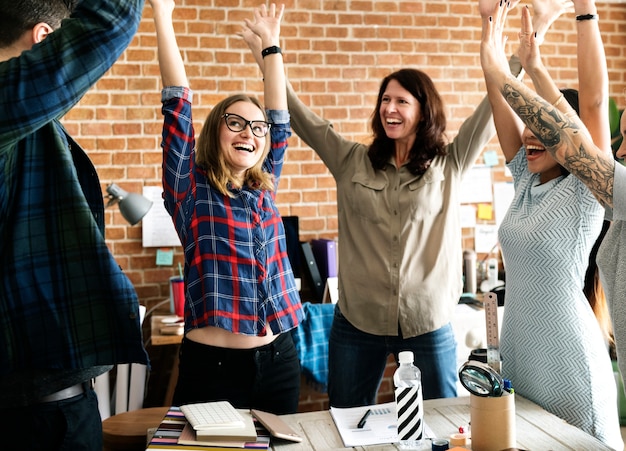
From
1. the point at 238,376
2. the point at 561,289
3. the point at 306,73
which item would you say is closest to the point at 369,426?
the point at 238,376

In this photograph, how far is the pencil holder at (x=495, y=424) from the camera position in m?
1.28

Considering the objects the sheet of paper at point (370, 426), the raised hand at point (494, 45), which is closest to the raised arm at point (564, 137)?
the raised hand at point (494, 45)

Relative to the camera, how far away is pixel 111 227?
365 centimetres

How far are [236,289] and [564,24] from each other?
3.49 metres

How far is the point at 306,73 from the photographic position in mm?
3883

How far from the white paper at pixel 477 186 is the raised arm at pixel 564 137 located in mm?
2603

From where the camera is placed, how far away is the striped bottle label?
135 cm

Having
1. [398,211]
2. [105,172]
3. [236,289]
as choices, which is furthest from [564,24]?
[236,289]

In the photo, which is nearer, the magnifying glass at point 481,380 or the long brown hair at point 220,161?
the magnifying glass at point 481,380

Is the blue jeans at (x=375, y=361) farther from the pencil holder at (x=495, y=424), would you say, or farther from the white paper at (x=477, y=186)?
the white paper at (x=477, y=186)

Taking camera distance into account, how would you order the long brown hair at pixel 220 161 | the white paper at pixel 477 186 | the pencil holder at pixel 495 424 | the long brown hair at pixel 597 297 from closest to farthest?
the pencil holder at pixel 495 424, the long brown hair at pixel 597 297, the long brown hair at pixel 220 161, the white paper at pixel 477 186

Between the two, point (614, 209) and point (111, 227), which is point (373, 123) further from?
point (111, 227)

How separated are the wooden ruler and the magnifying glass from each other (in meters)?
0.12

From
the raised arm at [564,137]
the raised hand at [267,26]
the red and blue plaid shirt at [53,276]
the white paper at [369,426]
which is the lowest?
the white paper at [369,426]
